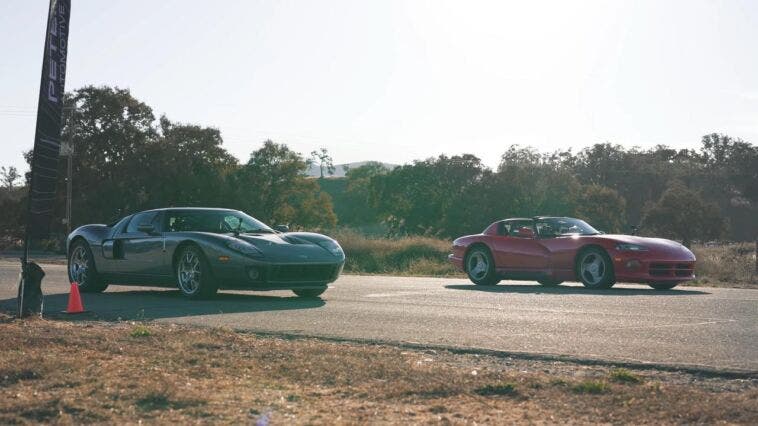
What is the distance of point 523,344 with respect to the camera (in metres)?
8.23

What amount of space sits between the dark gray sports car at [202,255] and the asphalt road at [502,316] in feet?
A: 1.01

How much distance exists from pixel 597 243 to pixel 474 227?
54.1 metres

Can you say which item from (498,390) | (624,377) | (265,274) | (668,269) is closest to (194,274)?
(265,274)

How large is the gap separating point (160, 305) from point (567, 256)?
7551 mm

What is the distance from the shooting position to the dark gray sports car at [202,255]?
1277 centimetres

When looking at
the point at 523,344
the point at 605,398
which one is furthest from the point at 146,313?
the point at 605,398

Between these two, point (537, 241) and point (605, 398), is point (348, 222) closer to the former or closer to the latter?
point (537, 241)

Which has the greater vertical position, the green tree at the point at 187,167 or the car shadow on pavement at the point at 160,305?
the green tree at the point at 187,167

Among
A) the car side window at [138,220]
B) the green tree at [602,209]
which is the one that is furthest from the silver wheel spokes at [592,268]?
the green tree at [602,209]

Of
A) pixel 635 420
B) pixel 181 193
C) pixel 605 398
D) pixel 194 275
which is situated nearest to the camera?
pixel 635 420

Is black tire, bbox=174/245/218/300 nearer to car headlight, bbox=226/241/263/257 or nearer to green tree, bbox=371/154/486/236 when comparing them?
car headlight, bbox=226/241/263/257

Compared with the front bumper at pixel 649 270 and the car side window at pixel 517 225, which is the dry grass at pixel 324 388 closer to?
the front bumper at pixel 649 270

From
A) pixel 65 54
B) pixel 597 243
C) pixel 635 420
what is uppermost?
pixel 65 54

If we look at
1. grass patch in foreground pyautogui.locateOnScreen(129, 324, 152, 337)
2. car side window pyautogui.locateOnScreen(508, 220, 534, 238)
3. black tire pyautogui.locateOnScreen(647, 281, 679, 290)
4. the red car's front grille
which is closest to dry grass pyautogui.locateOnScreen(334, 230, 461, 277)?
car side window pyautogui.locateOnScreen(508, 220, 534, 238)
